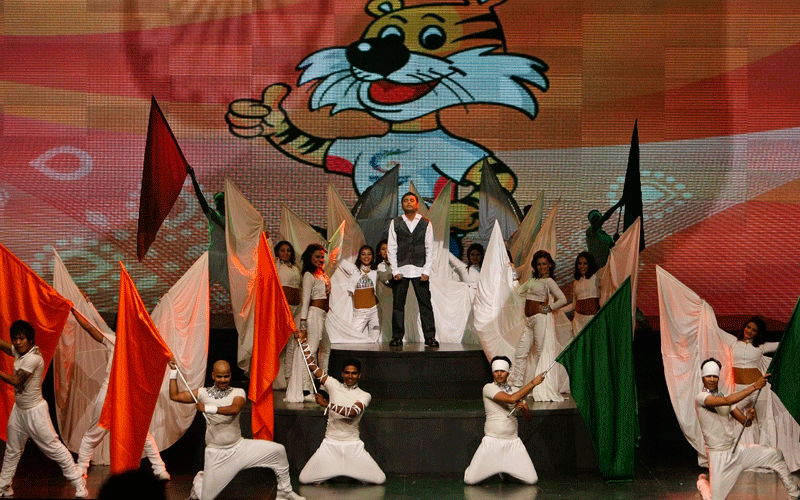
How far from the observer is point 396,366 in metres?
7.58

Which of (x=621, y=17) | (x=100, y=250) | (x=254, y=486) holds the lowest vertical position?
(x=254, y=486)

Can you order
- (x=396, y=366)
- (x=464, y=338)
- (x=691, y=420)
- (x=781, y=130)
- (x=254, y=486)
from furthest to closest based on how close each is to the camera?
(x=781, y=130) → (x=464, y=338) → (x=396, y=366) → (x=691, y=420) → (x=254, y=486)

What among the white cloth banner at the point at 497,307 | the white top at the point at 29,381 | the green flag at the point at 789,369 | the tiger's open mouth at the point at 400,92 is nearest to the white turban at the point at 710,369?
the green flag at the point at 789,369

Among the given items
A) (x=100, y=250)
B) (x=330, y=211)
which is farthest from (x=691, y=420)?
Answer: (x=100, y=250)

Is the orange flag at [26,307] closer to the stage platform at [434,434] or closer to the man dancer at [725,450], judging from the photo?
the stage platform at [434,434]

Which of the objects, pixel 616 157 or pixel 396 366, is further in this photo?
pixel 616 157

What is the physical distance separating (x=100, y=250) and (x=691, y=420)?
5.96 m

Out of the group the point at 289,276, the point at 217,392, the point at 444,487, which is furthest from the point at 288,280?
the point at 444,487

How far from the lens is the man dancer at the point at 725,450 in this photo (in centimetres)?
584

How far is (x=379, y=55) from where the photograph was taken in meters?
10.1

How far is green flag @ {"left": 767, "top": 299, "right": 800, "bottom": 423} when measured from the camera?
6.08 m

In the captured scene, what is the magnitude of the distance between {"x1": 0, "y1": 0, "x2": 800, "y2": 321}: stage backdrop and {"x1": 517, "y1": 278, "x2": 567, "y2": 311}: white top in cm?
241

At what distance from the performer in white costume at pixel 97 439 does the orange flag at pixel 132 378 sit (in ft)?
0.61

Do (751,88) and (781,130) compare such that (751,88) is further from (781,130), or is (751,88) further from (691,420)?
(691,420)
